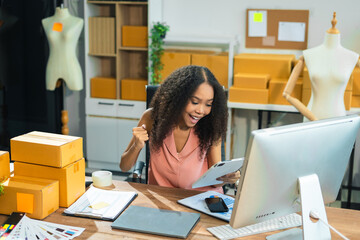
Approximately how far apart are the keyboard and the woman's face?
1.92 ft

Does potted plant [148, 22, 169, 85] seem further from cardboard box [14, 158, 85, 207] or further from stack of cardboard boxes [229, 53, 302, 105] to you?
cardboard box [14, 158, 85, 207]

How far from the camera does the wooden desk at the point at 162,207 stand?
5.56 feet

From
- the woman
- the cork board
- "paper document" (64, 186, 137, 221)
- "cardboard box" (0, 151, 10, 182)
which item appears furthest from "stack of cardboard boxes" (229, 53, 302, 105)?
"cardboard box" (0, 151, 10, 182)

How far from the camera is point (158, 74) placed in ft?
13.9

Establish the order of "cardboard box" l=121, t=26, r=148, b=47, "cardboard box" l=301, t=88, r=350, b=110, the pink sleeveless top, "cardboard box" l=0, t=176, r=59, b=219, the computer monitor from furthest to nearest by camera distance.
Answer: "cardboard box" l=121, t=26, r=148, b=47 → "cardboard box" l=301, t=88, r=350, b=110 → the pink sleeveless top → "cardboard box" l=0, t=176, r=59, b=219 → the computer monitor

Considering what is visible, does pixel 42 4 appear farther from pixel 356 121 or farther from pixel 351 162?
pixel 356 121

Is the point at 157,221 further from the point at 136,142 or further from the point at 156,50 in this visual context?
the point at 156,50

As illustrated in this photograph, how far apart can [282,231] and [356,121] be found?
1.63 feet

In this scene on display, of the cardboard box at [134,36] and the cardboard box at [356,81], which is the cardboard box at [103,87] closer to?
the cardboard box at [134,36]

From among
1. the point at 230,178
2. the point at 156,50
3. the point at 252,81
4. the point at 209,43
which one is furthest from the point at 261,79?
the point at 230,178

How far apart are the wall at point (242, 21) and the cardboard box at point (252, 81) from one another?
0.57 m

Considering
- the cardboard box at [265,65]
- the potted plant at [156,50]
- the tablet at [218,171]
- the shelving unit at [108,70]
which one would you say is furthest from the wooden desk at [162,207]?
the shelving unit at [108,70]

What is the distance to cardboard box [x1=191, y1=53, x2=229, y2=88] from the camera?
4.04m

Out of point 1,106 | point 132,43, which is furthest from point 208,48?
point 1,106
